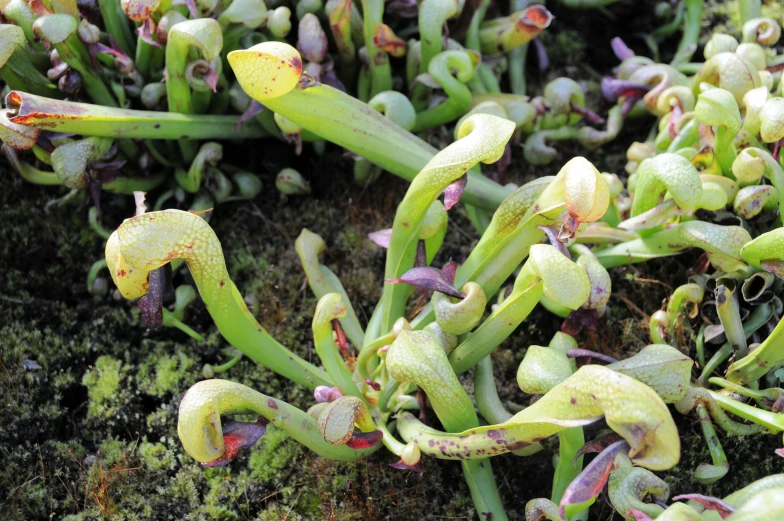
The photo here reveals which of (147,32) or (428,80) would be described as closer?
(147,32)

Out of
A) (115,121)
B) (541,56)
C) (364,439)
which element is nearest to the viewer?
(364,439)

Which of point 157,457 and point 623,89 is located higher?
point 623,89

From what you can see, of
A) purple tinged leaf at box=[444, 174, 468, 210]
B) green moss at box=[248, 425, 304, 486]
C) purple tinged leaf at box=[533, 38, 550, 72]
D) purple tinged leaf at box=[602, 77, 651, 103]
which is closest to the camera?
purple tinged leaf at box=[444, 174, 468, 210]

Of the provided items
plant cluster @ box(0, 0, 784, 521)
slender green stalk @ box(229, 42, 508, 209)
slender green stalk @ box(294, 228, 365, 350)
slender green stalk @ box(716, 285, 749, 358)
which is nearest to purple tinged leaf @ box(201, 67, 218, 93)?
plant cluster @ box(0, 0, 784, 521)

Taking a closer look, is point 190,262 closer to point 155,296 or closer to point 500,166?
point 155,296

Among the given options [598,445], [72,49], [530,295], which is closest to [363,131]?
[530,295]

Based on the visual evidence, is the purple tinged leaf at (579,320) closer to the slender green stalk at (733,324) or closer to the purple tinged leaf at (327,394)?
the slender green stalk at (733,324)

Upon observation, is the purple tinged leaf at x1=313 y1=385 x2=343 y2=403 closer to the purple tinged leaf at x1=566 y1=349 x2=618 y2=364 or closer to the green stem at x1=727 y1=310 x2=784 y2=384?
the purple tinged leaf at x1=566 y1=349 x2=618 y2=364
